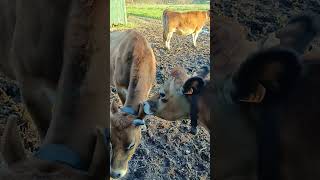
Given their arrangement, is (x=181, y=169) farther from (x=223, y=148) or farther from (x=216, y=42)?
(x=223, y=148)

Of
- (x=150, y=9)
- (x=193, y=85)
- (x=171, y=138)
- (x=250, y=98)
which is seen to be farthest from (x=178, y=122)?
(x=250, y=98)

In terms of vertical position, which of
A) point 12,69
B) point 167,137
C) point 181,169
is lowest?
point 181,169

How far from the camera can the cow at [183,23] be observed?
69.8 inches

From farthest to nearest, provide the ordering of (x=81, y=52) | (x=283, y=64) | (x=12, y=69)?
(x=12, y=69) < (x=81, y=52) < (x=283, y=64)

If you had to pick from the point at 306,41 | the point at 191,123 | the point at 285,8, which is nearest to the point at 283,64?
the point at 306,41

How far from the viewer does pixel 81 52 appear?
1.13 meters

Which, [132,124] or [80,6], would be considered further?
[132,124]

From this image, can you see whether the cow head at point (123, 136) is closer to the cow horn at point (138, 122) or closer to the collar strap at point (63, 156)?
the cow horn at point (138, 122)

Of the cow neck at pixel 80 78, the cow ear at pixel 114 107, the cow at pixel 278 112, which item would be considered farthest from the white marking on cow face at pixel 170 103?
the cow at pixel 278 112

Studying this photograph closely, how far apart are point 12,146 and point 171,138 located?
114cm

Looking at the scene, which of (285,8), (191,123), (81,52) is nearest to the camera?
(81,52)

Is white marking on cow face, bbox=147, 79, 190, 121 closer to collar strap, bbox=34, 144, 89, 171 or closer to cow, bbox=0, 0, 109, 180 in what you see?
cow, bbox=0, 0, 109, 180

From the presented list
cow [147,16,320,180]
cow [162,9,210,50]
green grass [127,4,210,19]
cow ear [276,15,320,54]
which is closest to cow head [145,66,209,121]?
cow [162,9,210,50]

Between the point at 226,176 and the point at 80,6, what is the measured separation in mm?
498
